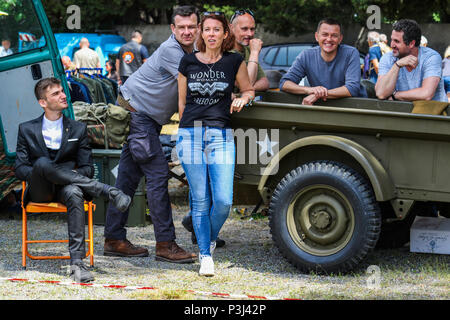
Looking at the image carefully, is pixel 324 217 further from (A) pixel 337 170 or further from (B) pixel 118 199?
(B) pixel 118 199

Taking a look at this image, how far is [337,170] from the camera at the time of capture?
5.08 m

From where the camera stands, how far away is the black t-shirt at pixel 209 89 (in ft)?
16.4

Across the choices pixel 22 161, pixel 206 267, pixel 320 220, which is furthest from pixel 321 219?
pixel 22 161

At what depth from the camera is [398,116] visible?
4.81m

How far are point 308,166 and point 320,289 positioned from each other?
864mm

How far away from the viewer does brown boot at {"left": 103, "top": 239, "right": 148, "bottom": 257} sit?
232 inches

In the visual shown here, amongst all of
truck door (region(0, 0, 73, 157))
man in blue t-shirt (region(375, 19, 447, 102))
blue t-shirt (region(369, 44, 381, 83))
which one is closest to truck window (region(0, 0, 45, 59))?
truck door (region(0, 0, 73, 157))

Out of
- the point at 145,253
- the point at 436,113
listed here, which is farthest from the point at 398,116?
the point at 145,253

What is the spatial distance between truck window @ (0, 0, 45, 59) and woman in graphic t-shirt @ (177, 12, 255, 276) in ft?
9.26

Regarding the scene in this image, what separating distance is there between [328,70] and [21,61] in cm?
309

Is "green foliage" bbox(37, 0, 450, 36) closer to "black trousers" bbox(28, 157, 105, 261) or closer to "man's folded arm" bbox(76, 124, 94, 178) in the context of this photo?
"man's folded arm" bbox(76, 124, 94, 178)

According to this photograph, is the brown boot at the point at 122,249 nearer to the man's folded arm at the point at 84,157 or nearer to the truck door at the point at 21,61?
the man's folded arm at the point at 84,157

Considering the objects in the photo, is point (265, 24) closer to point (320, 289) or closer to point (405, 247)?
point (405, 247)

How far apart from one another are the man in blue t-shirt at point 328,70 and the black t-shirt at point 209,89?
2.43 feet
